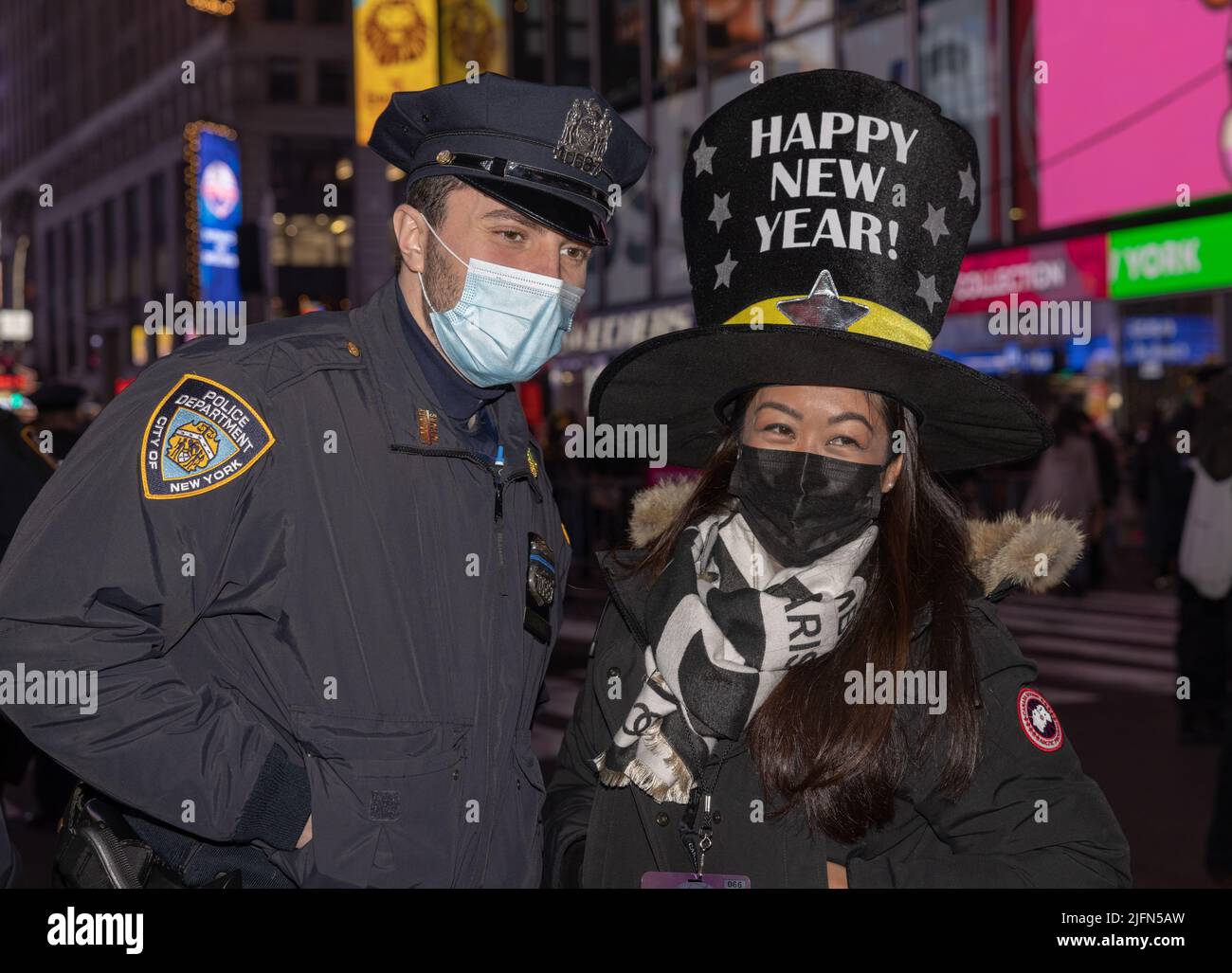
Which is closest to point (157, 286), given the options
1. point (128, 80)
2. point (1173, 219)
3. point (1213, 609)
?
point (128, 80)

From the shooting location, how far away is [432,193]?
2840 millimetres

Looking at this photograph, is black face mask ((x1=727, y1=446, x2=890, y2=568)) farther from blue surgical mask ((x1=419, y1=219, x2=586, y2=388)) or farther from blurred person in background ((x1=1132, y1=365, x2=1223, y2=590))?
blurred person in background ((x1=1132, y1=365, x2=1223, y2=590))

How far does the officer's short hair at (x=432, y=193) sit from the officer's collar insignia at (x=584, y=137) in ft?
0.79

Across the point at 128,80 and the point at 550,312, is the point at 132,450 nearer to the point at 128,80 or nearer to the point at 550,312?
the point at 550,312

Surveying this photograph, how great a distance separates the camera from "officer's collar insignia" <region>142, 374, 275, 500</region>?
236cm

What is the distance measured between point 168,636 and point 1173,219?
14.9 meters

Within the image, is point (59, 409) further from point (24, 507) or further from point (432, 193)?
point (432, 193)

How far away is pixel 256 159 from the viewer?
69.1 metres

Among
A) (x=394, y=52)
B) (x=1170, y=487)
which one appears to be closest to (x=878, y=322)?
(x=1170, y=487)

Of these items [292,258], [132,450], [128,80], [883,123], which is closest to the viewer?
[132,450]

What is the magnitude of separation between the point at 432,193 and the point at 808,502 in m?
1.07

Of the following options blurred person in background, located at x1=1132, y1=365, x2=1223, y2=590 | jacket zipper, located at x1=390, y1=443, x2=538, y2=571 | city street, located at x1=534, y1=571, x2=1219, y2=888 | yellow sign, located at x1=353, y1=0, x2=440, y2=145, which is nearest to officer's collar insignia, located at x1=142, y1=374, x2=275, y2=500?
jacket zipper, located at x1=390, y1=443, x2=538, y2=571

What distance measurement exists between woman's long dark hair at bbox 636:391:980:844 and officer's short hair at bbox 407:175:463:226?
123 cm

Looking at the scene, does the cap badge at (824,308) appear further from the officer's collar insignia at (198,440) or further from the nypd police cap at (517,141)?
the officer's collar insignia at (198,440)
